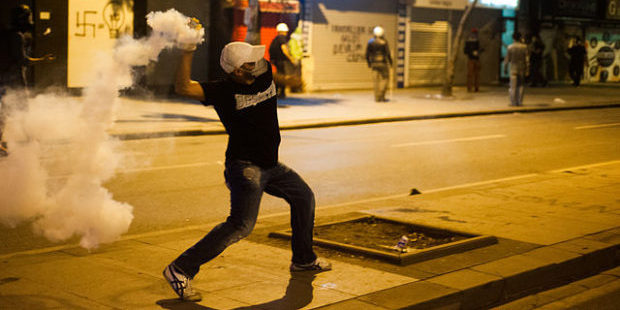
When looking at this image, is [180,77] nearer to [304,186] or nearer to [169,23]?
[169,23]

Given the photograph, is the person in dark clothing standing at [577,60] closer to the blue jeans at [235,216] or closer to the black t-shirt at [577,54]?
the black t-shirt at [577,54]

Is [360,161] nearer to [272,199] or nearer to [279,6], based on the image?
[272,199]

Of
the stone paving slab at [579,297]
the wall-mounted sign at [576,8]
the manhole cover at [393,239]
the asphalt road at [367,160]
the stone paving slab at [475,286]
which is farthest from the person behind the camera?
the wall-mounted sign at [576,8]

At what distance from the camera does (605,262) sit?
23.7ft

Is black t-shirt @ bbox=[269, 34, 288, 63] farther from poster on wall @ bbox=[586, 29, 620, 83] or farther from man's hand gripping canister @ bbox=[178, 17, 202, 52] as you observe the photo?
poster on wall @ bbox=[586, 29, 620, 83]

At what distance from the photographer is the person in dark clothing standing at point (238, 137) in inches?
225

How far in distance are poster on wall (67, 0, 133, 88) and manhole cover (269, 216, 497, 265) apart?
15.5 metres

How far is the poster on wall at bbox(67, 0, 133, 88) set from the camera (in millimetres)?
22328

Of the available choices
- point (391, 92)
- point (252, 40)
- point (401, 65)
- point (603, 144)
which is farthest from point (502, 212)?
point (401, 65)

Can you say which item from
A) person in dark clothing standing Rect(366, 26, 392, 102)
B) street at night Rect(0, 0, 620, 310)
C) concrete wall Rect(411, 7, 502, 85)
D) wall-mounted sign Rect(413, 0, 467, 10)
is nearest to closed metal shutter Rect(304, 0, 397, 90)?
wall-mounted sign Rect(413, 0, 467, 10)

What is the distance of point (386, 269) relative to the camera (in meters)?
6.50

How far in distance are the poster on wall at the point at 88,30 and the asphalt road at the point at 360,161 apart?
7.51 meters

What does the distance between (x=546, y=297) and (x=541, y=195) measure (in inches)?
141

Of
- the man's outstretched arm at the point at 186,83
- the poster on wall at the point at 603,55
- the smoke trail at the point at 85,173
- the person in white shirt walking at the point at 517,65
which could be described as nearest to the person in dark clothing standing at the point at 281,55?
the person in white shirt walking at the point at 517,65
